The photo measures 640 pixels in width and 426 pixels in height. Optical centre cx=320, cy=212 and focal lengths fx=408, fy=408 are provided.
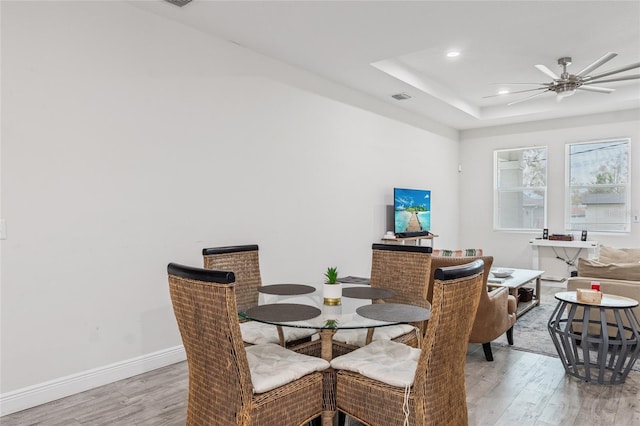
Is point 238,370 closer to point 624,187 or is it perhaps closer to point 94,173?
point 94,173

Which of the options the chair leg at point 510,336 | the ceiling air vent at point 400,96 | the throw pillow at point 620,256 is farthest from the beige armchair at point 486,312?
the ceiling air vent at point 400,96

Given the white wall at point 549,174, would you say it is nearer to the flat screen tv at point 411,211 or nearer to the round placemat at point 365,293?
the flat screen tv at point 411,211

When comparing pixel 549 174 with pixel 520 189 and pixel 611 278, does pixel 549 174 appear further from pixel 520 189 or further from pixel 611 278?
pixel 611 278

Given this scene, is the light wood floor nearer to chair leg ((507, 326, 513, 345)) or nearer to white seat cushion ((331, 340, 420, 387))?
chair leg ((507, 326, 513, 345))

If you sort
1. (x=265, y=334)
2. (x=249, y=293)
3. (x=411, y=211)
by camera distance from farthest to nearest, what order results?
(x=411, y=211)
(x=249, y=293)
(x=265, y=334)

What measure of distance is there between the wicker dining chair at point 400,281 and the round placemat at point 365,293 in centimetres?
5

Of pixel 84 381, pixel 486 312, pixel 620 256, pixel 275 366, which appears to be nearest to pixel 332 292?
pixel 275 366

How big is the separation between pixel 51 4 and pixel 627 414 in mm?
4412

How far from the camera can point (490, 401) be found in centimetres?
259

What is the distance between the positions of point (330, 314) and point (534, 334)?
2.86 metres

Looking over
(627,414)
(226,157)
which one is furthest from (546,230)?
(226,157)

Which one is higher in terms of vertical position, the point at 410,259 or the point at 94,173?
the point at 94,173

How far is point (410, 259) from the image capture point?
2.85 metres

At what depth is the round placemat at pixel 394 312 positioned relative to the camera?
6.44 ft
